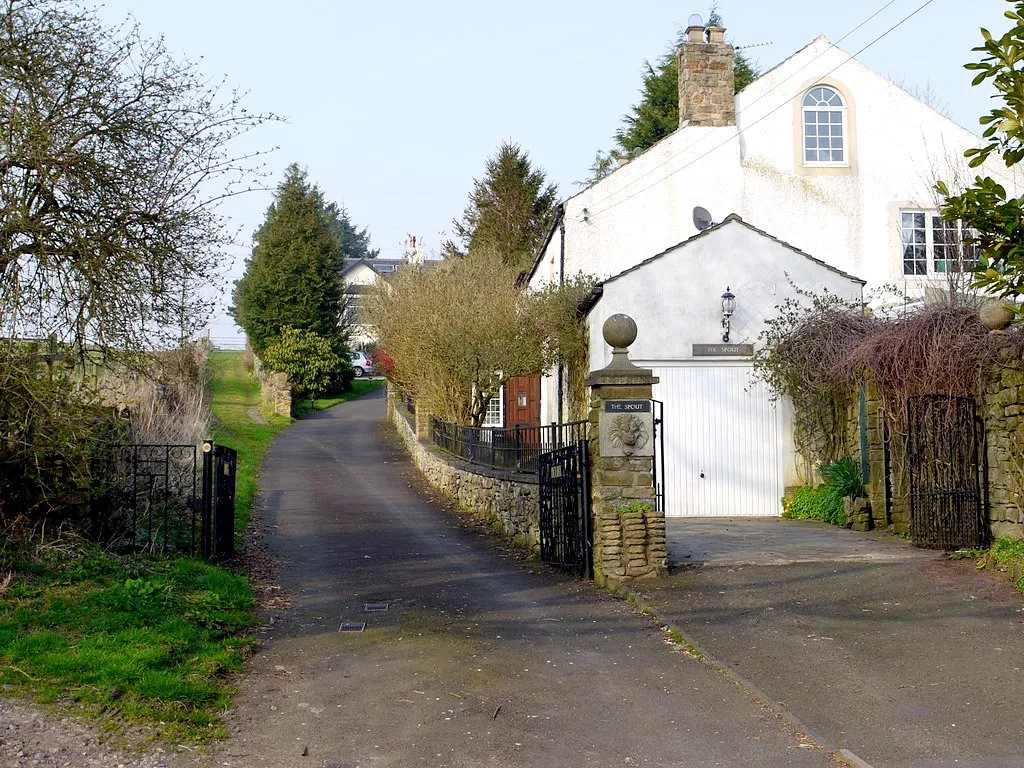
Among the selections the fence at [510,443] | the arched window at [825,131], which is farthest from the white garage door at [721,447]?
the arched window at [825,131]

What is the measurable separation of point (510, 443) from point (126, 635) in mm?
9900

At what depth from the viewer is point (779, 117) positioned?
2288 centimetres

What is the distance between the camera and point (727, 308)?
690 inches

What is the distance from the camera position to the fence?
46.9ft

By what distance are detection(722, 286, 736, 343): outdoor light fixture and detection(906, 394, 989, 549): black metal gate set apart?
5073 millimetres

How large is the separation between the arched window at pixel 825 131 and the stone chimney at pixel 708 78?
1745 mm

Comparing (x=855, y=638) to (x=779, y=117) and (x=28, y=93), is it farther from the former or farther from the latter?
(x=779, y=117)

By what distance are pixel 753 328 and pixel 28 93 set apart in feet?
39.9

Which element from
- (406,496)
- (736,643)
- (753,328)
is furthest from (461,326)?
(736,643)

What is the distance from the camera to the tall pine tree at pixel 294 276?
145ft

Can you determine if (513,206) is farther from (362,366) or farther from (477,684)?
(477,684)

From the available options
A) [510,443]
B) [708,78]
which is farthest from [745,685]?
[708,78]

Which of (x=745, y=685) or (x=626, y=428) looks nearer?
(x=745, y=685)

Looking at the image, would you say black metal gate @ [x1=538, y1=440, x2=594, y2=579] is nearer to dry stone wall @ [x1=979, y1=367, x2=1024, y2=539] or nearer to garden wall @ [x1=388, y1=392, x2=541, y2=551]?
garden wall @ [x1=388, y1=392, x2=541, y2=551]
